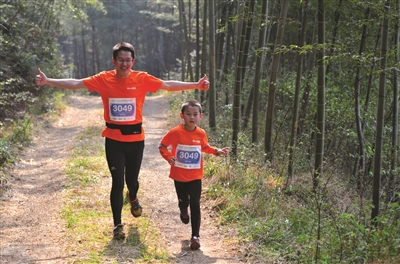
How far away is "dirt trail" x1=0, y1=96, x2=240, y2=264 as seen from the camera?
4.31 metres

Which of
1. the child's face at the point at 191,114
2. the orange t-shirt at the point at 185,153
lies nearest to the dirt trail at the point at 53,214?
the orange t-shirt at the point at 185,153

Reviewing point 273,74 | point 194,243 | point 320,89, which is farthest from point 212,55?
point 194,243

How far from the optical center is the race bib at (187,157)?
4348 mm

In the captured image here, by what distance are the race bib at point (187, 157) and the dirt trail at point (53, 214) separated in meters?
0.93

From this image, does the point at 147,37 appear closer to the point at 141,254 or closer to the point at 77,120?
the point at 77,120

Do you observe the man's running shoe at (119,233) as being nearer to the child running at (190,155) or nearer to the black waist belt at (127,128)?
the child running at (190,155)

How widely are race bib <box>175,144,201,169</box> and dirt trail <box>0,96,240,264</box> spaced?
93 cm

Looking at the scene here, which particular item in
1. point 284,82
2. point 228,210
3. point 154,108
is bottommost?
point 154,108

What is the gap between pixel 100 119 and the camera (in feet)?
49.5

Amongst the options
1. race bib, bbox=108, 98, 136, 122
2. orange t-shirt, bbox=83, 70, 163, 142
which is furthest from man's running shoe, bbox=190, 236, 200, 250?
race bib, bbox=108, 98, 136, 122

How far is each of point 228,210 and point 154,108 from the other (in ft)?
47.3

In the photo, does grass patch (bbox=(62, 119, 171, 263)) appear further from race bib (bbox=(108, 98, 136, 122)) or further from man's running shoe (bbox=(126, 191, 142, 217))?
race bib (bbox=(108, 98, 136, 122))

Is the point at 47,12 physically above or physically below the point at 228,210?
above

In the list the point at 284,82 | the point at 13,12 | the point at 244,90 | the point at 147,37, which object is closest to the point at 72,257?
the point at 284,82
